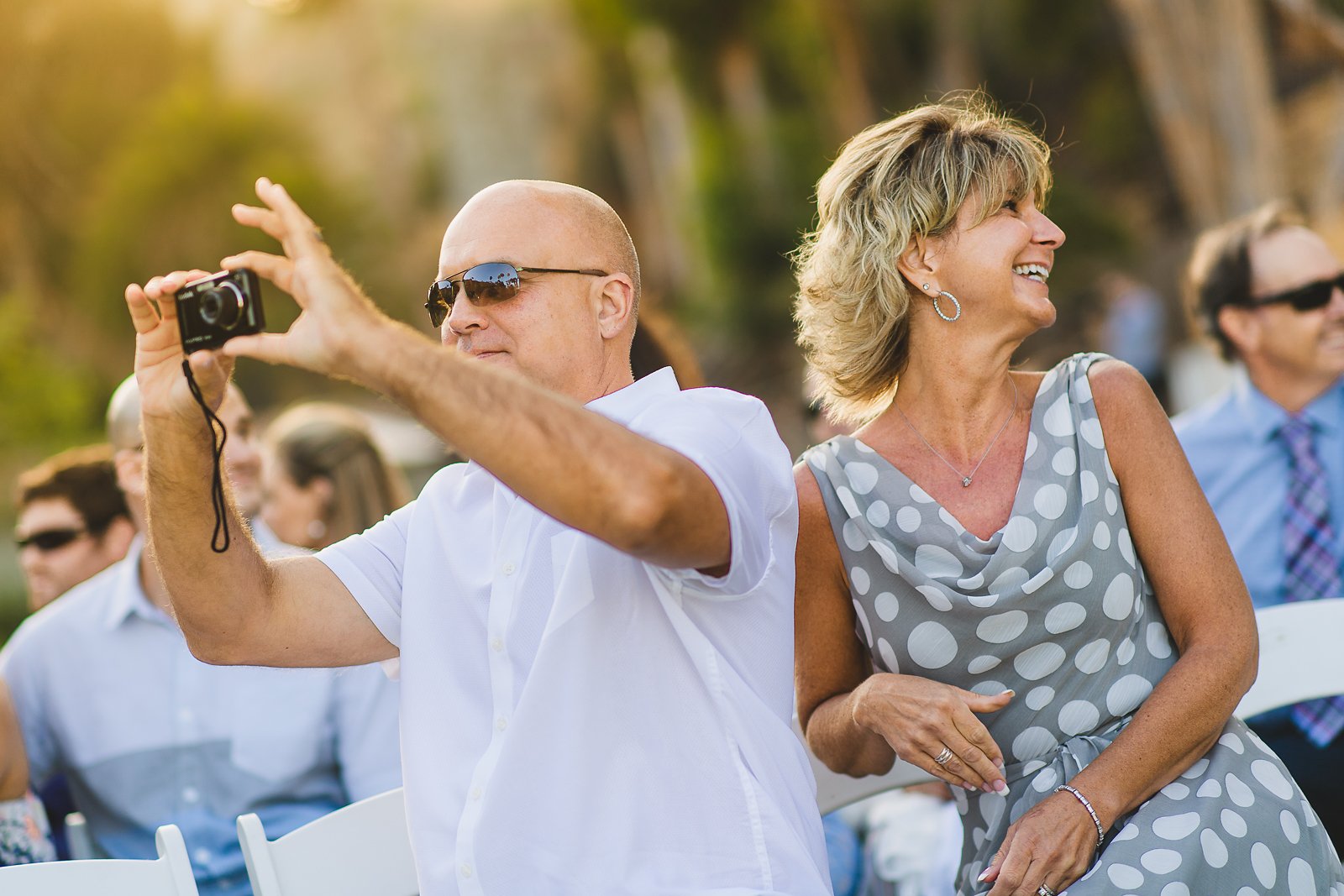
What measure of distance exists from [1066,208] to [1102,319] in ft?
9.42

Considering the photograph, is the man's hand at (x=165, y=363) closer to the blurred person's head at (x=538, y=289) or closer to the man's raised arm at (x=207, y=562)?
the man's raised arm at (x=207, y=562)

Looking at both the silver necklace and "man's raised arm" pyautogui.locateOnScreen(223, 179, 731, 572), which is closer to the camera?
"man's raised arm" pyautogui.locateOnScreen(223, 179, 731, 572)

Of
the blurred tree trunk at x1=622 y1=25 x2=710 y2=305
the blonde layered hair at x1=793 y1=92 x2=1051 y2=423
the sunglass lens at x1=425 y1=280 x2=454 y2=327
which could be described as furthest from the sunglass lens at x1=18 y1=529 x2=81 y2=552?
the blurred tree trunk at x1=622 y1=25 x2=710 y2=305

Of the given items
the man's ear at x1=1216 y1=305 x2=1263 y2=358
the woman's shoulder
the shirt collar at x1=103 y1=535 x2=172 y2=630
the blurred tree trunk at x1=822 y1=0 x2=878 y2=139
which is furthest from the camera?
the blurred tree trunk at x1=822 y1=0 x2=878 y2=139

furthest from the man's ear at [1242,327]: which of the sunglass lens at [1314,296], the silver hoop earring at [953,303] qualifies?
the silver hoop earring at [953,303]

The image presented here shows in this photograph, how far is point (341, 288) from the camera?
175cm

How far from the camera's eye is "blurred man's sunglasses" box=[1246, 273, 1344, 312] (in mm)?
3920

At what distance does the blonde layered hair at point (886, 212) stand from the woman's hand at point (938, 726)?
70cm

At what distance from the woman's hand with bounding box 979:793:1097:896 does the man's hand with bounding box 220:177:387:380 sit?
1.40 metres

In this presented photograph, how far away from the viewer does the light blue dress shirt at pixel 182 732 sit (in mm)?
3402

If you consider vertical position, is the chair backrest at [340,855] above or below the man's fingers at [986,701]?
below

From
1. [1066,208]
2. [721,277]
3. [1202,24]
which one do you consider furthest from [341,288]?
[721,277]

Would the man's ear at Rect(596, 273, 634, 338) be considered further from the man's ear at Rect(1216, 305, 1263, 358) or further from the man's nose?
the man's ear at Rect(1216, 305, 1263, 358)

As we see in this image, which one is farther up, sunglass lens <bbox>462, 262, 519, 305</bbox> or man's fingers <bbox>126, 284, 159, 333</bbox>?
man's fingers <bbox>126, 284, 159, 333</bbox>
